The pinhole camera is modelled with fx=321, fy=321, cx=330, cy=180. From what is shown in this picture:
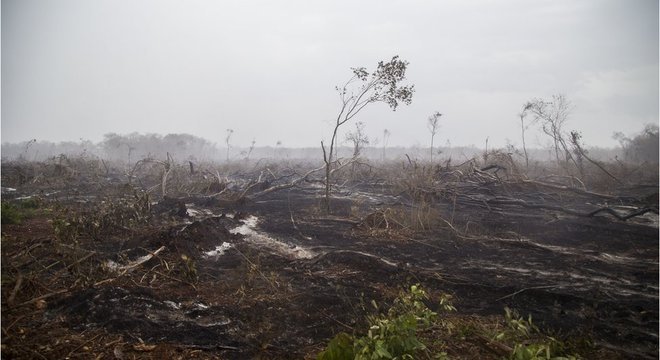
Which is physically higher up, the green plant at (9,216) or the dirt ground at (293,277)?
the green plant at (9,216)

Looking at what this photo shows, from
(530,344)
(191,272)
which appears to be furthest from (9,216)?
(530,344)

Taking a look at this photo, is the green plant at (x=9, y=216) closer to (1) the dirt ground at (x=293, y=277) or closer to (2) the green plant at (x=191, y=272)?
(1) the dirt ground at (x=293, y=277)

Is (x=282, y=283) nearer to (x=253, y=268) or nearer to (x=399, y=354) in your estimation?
(x=253, y=268)

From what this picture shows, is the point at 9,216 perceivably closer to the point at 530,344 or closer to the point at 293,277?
the point at 293,277

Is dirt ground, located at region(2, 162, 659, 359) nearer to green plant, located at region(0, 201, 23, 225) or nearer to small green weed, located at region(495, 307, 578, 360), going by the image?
green plant, located at region(0, 201, 23, 225)

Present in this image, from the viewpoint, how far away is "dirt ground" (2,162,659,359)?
3.47 m

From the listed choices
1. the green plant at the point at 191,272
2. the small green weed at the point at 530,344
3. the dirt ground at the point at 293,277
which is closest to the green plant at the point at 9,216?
the dirt ground at the point at 293,277

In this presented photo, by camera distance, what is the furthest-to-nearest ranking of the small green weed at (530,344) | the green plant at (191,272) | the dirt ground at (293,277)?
the green plant at (191,272) → the dirt ground at (293,277) → the small green weed at (530,344)

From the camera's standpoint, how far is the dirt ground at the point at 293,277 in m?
3.47

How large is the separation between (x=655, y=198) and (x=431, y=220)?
7.51 metres

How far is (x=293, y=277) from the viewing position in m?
5.34

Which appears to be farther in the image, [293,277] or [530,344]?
[293,277]

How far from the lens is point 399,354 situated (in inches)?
97.4

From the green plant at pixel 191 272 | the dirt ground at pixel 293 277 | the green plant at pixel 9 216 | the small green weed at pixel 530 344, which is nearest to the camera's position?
the small green weed at pixel 530 344
